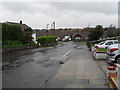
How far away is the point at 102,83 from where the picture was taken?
7625mm

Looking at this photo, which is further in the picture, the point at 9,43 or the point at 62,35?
the point at 62,35

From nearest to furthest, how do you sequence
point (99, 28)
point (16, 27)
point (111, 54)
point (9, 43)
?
point (111, 54)
point (9, 43)
point (16, 27)
point (99, 28)

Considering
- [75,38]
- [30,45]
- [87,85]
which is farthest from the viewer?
[75,38]

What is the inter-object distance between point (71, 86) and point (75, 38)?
320ft

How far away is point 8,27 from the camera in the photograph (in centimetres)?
2839

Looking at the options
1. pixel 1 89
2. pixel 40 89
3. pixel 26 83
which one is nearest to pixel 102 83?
pixel 40 89

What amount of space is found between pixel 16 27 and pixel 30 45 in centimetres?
603

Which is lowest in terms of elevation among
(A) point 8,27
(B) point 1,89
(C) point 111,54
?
(B) point 1,89

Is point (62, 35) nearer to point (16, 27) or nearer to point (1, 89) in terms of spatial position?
point (16, 27)

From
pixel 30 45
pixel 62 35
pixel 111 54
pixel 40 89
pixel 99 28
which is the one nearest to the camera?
pixel 40 89

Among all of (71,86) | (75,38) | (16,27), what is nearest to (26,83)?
(71,86)

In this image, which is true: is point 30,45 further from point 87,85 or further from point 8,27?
point 87,85

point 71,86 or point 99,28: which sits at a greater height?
point 99,28

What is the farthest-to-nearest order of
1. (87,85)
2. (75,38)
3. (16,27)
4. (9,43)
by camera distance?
(75,38)
(16,27)
(9,43)
(87,85)
